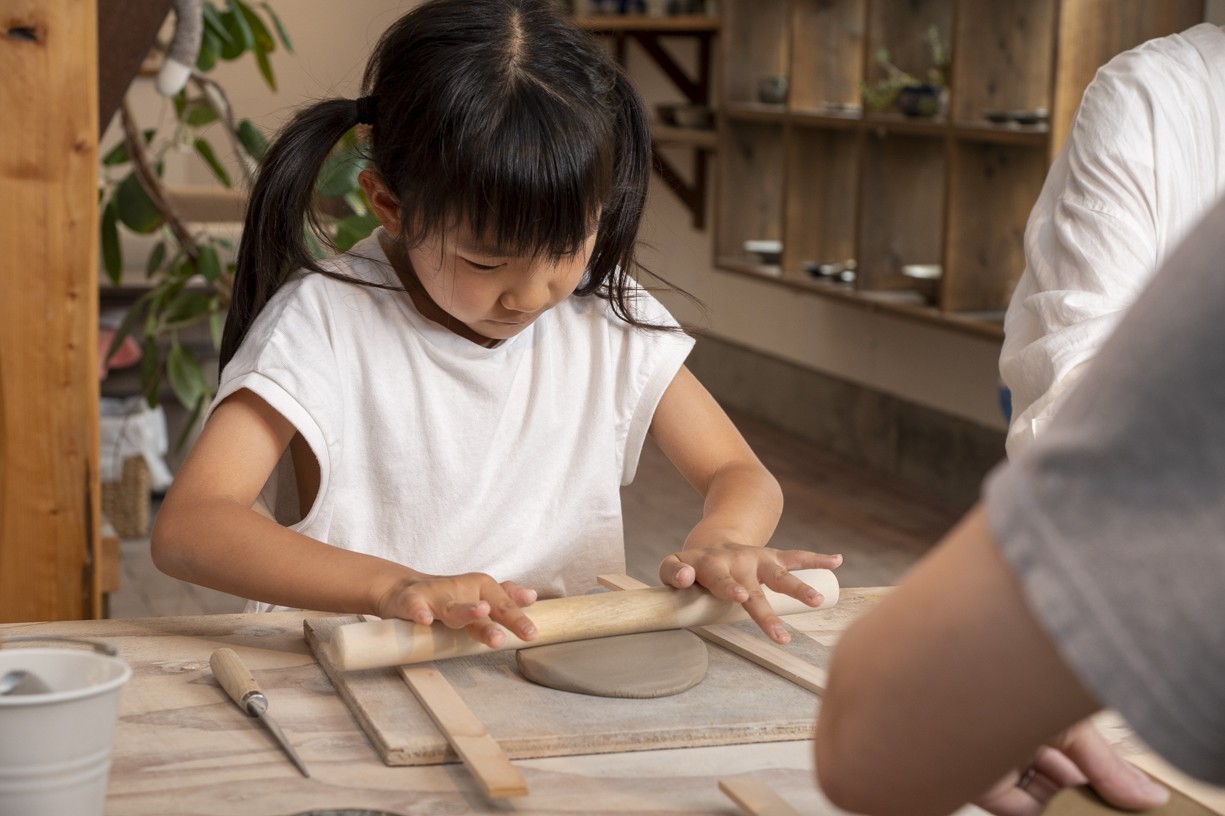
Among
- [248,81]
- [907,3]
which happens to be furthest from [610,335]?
[248,81]

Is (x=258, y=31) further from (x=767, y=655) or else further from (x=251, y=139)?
(x=767, y=655)

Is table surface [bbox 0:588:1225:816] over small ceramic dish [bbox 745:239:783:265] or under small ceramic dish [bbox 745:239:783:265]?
over

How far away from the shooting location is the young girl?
1082 mm

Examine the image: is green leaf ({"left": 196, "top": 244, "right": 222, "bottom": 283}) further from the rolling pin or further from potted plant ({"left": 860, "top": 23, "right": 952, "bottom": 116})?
potted plant ({"left": 860, "top": 23, "right": 952, "bottom": 116})

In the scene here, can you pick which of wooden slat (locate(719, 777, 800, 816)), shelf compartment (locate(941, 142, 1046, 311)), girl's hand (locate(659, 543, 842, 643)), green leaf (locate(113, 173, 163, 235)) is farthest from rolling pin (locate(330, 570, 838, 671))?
shelf compartment (locate(941, 142, 1046, 311))

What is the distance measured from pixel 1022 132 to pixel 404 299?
2386 mm

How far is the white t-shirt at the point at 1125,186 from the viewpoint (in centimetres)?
161

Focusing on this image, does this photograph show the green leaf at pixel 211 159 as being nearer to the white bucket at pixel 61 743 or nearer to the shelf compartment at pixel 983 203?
the white bucket at pixel 61 743

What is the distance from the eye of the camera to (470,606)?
0.90m

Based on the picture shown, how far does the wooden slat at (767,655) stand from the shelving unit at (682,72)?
4.14 metres

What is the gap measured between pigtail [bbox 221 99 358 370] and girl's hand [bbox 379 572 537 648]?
1.42 feet

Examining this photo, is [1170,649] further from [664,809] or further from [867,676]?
[664,809]

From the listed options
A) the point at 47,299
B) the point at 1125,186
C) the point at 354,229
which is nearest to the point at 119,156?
the point at 354,229

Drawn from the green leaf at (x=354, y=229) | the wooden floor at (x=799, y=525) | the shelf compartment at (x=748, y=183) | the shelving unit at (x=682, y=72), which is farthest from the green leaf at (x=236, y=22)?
Answer: the shelving unit at (x=682, y=72)
